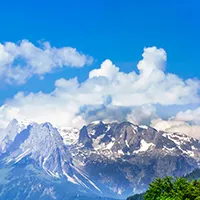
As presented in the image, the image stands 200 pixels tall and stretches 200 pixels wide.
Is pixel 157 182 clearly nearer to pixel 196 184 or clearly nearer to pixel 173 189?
pixel 173 189

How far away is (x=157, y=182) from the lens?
14138 centimetres

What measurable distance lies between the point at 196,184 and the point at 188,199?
45.2 feet

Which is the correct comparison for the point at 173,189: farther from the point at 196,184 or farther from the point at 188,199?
the point at 188,199

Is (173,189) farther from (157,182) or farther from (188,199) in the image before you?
(188,199)

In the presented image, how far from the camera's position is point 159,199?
128750 mm

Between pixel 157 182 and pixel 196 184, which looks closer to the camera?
pixel 196 184

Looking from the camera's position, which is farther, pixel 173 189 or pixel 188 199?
pixel 173 189

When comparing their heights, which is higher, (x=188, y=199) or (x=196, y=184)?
(x=196, y=184)

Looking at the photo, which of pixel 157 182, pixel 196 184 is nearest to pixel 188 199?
pixel 196 184

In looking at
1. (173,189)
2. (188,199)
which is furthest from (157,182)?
(188,199)

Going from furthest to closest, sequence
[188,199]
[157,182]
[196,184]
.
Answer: [157,182] → [196,184] → [188,199]

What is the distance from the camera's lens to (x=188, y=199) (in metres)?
116

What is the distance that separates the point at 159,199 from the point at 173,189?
8.86m

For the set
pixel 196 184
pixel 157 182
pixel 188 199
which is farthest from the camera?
pixel 157 182
